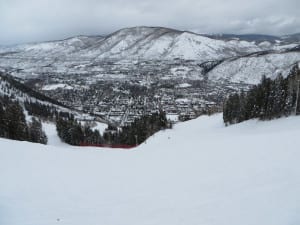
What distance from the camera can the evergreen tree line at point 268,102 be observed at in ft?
124

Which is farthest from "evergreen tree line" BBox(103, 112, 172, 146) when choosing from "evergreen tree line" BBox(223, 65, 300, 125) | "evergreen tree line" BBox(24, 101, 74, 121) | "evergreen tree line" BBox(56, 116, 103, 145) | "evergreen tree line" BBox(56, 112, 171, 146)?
"evergreen tree line" BBox(24, 101, 74, 121)

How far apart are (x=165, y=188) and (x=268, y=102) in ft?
108

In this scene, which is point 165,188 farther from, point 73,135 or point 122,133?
point 73,135

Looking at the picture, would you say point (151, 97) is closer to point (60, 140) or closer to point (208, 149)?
point (60, 140)

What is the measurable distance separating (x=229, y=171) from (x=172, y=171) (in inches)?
132

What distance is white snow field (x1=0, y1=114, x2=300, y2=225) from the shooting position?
8.40 meters

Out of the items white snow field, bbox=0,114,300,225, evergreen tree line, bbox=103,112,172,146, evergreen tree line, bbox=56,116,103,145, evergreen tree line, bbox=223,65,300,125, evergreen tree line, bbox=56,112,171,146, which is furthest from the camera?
evergreen tree line, bbox=56,116,103,145

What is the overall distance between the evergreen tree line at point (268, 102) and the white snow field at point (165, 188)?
79.5 feet

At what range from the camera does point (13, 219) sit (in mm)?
9461

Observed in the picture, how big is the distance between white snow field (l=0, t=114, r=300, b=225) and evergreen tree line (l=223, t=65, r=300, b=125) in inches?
953

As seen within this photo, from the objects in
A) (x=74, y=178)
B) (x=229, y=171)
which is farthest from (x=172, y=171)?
(x=74, y=178)

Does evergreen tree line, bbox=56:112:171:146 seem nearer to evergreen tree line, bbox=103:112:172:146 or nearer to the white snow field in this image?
evergreen tree line, bbox=103:112:172:146

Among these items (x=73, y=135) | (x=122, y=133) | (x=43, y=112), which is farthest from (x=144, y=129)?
(x=43, y=112)

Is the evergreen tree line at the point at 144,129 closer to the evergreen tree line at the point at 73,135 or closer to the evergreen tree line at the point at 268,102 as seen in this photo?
the evergreen tree line at the point at 73,135
